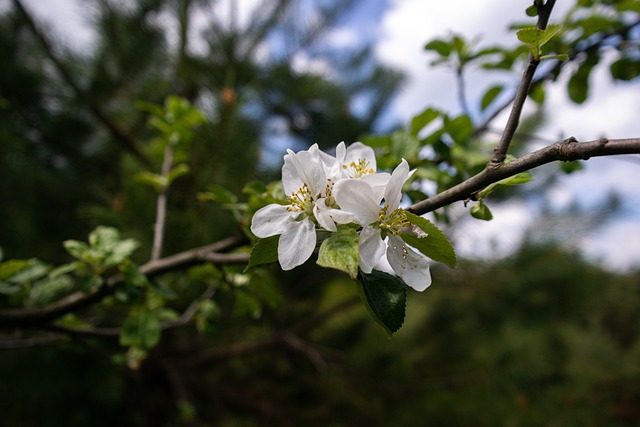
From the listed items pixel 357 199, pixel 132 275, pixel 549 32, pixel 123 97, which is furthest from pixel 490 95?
pixel 123 97

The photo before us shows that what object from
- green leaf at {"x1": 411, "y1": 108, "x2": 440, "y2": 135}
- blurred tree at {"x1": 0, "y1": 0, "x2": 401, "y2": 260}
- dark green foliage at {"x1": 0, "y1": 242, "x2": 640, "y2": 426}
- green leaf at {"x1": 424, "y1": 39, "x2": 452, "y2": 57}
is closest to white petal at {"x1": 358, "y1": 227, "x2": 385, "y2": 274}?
green leaf at {"x1": 411, "y1": 108, "x2": 440, "y2": 135}

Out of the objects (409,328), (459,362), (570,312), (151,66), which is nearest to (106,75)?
(151,66)

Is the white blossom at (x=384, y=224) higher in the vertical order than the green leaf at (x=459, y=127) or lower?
lower

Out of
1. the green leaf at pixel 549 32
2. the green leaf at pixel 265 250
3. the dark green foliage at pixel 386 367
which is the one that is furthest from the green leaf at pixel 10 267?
the dark green foliage at pixel 386 367

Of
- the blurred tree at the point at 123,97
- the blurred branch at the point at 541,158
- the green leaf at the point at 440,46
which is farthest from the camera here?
the blurred tree at the point at 123,97

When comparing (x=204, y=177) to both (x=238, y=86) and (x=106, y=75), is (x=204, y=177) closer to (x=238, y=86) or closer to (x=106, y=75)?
(x=238, y=86)

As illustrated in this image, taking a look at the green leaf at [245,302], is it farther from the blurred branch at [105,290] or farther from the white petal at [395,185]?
the white petal at [395,185]

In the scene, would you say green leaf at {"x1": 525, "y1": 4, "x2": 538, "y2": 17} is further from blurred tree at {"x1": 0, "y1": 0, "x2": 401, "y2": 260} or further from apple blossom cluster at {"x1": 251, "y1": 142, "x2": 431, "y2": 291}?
blurred tree at {"x1": 0, "y1": 0, "x2": 401, "y2": 260}
